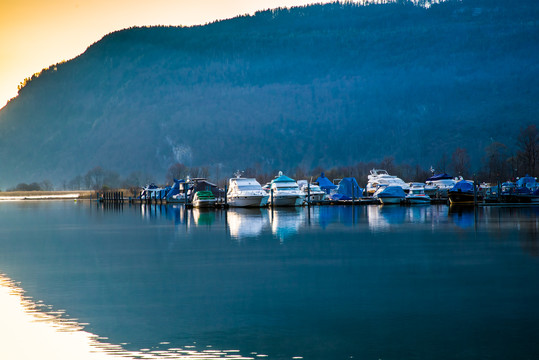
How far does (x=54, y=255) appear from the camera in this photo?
34062 mm

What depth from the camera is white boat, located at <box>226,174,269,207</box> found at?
264ft

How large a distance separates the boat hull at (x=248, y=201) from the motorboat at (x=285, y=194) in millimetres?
1274

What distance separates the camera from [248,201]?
80.6m

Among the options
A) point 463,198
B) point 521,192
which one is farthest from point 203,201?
point 521,192

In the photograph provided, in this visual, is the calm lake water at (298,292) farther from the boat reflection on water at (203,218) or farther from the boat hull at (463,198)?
the boat hull at (463,198)

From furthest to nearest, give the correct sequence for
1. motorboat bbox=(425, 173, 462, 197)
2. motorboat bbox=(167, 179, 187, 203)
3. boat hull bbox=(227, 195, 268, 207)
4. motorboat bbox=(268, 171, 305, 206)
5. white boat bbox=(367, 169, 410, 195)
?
motorboat bbox=(167, 179, 187, 203) → motorboat bbox=(425, 173, 462, 197) → white boat bbox=(367, 169, 410, 195) → motorboat bbox=(268, 171, 305, 206) → boat hull bbox=(227, 195, 268, 207)

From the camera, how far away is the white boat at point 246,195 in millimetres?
80500

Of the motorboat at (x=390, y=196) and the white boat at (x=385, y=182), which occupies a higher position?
the white boat at (x=385, y=182)

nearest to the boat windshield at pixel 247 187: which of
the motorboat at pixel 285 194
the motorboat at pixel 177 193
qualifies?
the motorboat at pixel 285 194

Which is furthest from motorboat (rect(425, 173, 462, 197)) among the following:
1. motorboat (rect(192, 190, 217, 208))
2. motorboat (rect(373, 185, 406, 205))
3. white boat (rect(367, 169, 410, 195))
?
motorboat (rect(192, 190, 217, 208))

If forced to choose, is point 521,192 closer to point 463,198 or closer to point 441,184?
point 463,198

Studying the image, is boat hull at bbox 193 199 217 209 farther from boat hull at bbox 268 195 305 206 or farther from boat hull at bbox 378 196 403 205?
boat hull at bbox 378 196 403 205

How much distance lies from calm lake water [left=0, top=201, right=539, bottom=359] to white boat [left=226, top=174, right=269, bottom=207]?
3908 centimetres

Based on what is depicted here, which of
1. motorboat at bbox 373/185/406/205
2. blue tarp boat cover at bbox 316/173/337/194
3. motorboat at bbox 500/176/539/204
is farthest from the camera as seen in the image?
blue tarp boat cover at bbox 316/173/337/194
